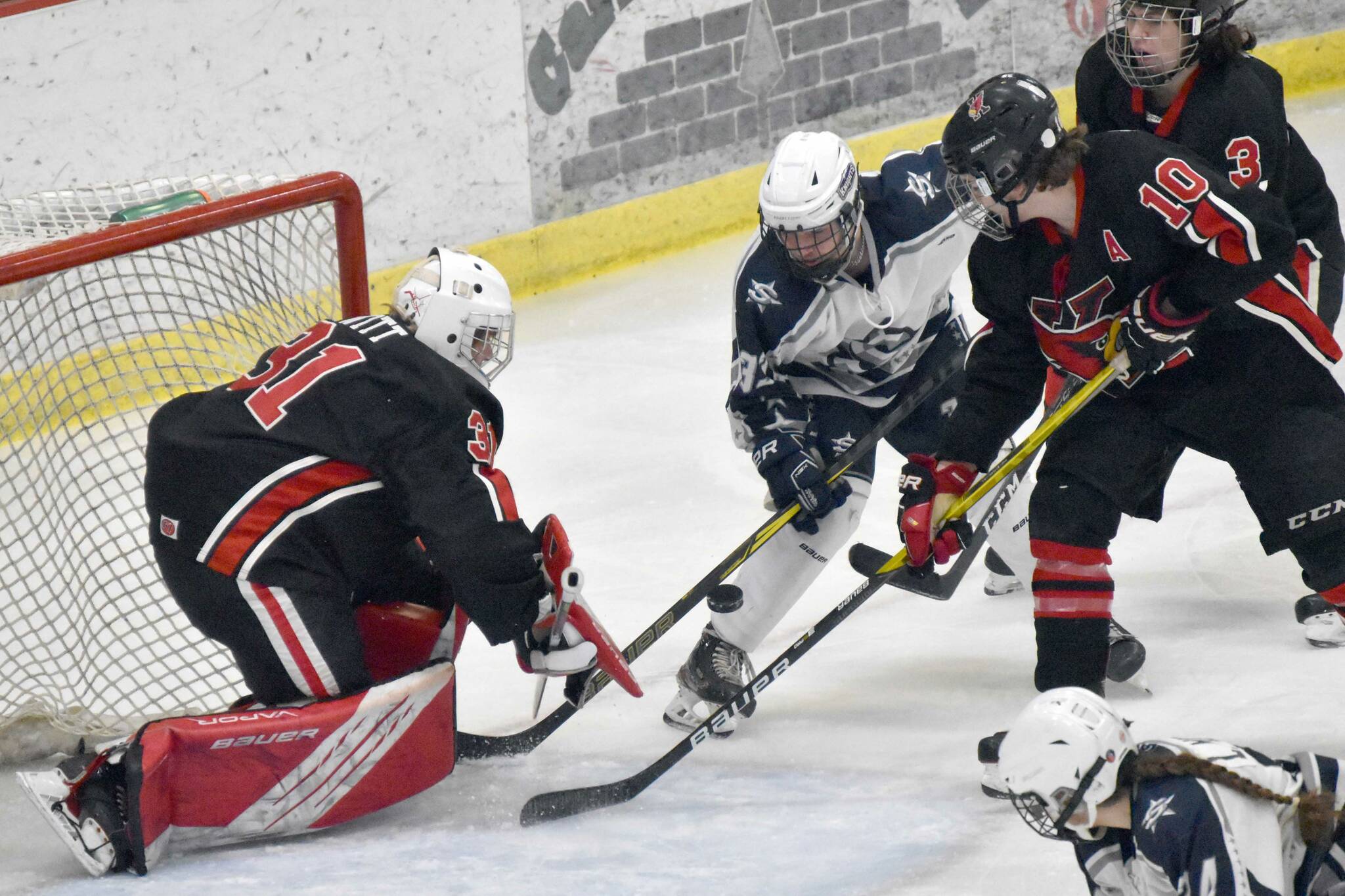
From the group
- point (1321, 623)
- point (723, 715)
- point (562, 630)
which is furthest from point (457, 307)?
point (1321, 623)

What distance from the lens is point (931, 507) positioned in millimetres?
2771

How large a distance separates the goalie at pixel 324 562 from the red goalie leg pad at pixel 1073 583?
658 mm

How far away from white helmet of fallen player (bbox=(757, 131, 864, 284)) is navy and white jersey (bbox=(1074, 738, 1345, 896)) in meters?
1.09

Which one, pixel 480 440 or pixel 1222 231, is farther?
pixel 480 440

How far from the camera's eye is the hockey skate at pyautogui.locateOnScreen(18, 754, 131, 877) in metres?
2.53

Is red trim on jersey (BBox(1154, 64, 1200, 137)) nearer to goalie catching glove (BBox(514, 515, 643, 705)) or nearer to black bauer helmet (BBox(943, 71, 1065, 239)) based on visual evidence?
black bauer helmet (BBox(943, 71, 1065, 239))

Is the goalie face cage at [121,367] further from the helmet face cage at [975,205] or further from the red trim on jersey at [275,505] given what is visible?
the helmet face cage at [975,205]

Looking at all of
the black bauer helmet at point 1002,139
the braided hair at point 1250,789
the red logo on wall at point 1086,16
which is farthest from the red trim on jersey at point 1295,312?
the red logo on wall at point 1086,16

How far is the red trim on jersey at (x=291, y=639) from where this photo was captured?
2.62 m

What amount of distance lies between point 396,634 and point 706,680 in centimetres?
55

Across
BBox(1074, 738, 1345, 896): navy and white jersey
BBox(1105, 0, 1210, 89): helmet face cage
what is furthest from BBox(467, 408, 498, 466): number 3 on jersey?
BBox(1105, 0, 1210, 89): helmet face cage

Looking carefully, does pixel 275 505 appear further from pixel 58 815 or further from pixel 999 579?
pixel 999 579

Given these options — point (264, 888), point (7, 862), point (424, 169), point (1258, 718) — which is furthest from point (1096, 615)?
point (424, 169)

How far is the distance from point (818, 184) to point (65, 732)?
5.11 ft
